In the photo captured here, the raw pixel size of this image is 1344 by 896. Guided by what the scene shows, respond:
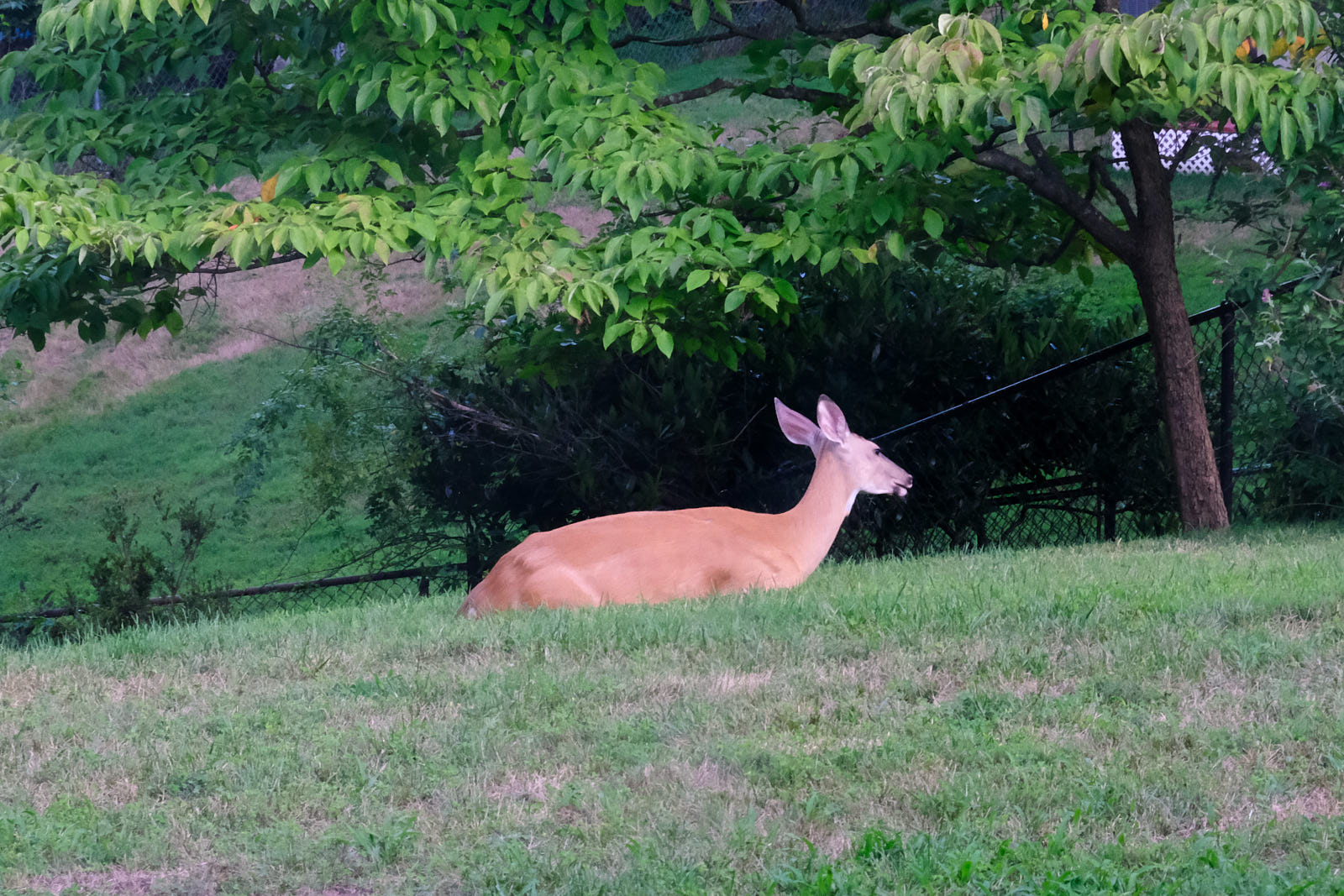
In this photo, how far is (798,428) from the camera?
850 cm

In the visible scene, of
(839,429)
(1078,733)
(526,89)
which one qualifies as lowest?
(1078,733)

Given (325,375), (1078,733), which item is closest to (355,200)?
(1078,733)

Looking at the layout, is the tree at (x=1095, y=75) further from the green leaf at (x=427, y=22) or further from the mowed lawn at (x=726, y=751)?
the mowed lawn at (x=726, y=751)

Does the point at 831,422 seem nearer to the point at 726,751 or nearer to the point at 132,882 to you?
the point at 726,751

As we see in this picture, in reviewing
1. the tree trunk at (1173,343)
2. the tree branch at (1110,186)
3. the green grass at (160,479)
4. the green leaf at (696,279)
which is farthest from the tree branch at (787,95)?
the green grass at (160,479)

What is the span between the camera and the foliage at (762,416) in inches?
446

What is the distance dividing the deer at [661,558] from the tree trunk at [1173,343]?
2.83 meters

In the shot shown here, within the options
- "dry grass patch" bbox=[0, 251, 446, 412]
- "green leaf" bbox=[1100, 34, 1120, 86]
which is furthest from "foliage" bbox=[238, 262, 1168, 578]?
"dry grass patch" bbox=[0, 251, 446, 412]

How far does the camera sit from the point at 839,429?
835 centimetres

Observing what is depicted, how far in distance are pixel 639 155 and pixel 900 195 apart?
1475mm

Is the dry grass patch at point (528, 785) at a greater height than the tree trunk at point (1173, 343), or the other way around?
the tree trunk at point (1173, 343)

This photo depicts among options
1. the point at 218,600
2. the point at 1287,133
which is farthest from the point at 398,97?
the point at 218,600

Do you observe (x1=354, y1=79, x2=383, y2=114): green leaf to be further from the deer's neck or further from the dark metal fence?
the dark metal fence

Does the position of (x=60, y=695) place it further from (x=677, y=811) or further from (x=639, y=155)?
(x=639, y=155)
